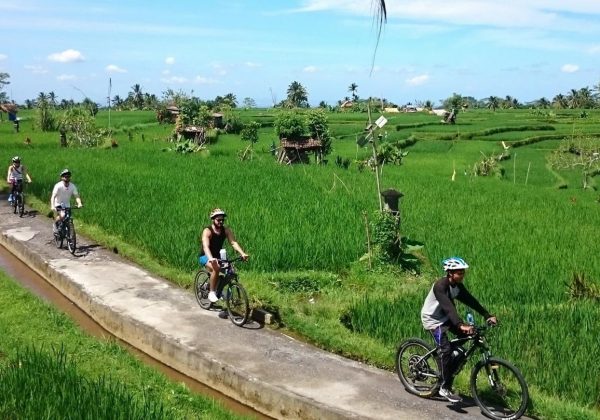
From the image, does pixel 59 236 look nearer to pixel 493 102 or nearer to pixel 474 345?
pixel 474 345

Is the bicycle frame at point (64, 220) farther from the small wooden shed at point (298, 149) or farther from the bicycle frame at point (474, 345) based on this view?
the small wooden shed at point (298, 149)

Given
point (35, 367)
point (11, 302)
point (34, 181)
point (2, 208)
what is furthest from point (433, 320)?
point (34, 181)

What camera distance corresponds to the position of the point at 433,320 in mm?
5863

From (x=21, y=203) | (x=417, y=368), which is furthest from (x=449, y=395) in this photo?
(x=21, y=203)

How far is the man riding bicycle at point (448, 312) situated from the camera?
5.54m

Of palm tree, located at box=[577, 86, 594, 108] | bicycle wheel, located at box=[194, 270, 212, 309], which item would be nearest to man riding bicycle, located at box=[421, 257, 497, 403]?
bicycle wheel, located at box=[194, 270, 212, 309]

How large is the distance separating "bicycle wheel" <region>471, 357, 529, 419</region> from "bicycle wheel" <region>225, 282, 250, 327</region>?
10.3 feet

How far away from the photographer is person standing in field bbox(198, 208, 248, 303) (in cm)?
806

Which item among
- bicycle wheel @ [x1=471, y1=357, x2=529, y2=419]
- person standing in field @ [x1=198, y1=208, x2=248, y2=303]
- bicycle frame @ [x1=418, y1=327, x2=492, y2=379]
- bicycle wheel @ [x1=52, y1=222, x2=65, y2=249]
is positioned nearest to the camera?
bicycle wheel @ [x1=471, y1=357, x2=529, y2=419]

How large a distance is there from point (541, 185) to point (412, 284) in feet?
57.1

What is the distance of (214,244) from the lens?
26.9 feet

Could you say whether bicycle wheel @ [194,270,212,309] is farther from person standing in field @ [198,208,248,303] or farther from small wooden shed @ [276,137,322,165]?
small wooden shed @ [276,137,322,165]

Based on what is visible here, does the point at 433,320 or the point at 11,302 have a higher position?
the point at 433,320

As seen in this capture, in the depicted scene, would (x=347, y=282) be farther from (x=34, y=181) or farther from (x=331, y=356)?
(x=34, y=181)
